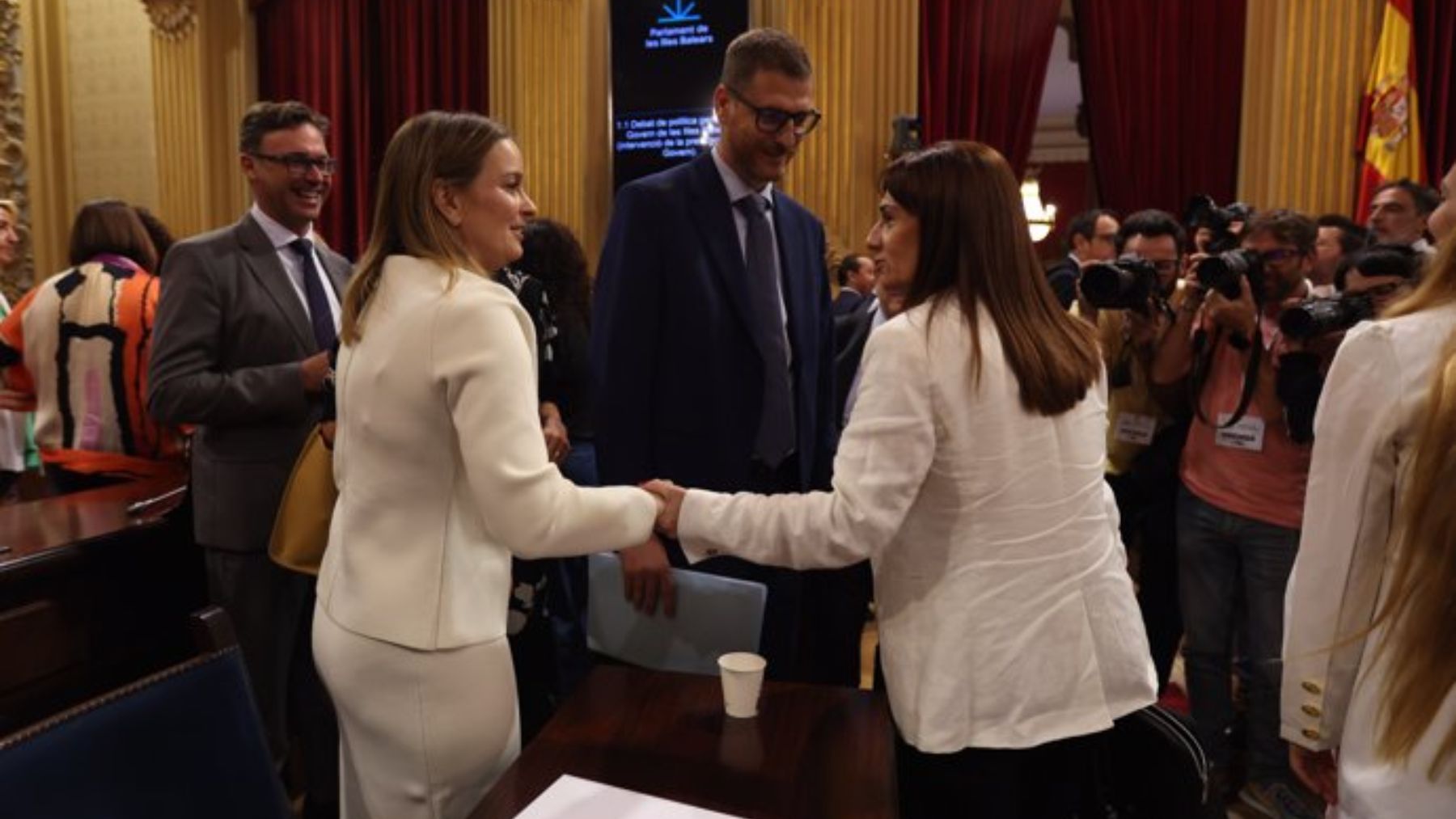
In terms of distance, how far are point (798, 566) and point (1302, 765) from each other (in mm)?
698

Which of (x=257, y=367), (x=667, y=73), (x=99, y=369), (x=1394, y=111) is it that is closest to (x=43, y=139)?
(x=667, y=73)

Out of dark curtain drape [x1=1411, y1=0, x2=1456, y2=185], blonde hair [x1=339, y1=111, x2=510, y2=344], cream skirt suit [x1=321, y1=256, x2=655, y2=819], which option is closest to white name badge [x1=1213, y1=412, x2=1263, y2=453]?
cream skirt suit [x1=321, y1=256, x2=655, y2=819]

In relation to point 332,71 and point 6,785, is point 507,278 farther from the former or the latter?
point 332,71

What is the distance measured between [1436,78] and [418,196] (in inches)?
176

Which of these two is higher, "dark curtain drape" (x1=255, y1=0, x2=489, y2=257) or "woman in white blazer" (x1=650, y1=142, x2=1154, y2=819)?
"dark curtain drape" (x1=255, y1=0, x2=489, y2=257)

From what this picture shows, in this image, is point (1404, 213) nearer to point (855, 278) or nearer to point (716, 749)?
point (855, 278)

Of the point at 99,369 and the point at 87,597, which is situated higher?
the point at 99,369

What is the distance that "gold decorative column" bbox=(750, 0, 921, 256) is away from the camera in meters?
4.85

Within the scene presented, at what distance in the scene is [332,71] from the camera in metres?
5.93

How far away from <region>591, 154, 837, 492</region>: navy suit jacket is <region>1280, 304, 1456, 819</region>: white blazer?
3.10 ft

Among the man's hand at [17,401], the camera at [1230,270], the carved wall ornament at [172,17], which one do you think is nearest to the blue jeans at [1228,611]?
the camera at [1230,270]

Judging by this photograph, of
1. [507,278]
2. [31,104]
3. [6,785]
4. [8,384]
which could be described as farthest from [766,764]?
[31,104]

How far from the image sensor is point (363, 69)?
5914 millimetres

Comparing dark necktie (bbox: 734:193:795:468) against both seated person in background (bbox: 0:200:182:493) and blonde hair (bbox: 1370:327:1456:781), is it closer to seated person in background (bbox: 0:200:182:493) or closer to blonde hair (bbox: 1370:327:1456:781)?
blonde hair (bbox: 1370:327:1456:781)
